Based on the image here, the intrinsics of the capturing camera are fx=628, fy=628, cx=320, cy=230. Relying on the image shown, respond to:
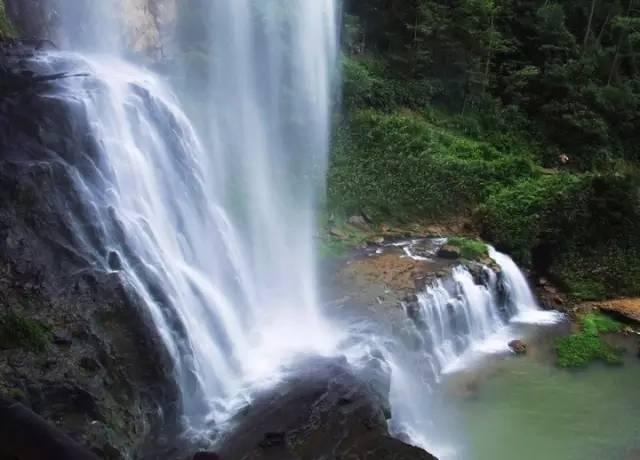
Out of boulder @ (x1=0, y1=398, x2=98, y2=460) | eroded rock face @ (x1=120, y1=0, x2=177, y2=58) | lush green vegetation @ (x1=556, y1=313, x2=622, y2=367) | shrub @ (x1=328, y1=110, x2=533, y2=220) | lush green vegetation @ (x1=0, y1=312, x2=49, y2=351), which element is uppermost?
eroded rock face @ (x1=120, y1=0, x2=177, y2=58)

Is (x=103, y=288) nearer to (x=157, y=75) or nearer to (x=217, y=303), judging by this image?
(x=217, y=303)

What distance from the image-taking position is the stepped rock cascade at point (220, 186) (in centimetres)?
870

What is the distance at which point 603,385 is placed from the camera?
1144 centimetres

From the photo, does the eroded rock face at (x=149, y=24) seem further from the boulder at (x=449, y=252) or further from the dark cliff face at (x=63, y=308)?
the boulder at (x=449, y=252)

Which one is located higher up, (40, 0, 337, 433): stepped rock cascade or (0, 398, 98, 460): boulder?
(0, 398, 98, 460): boulder

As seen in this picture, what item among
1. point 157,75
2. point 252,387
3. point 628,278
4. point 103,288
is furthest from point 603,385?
point 157,75

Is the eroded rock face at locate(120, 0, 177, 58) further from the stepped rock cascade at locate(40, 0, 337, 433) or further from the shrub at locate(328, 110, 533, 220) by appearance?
the shrub at locate(328, 110, 533, 220)

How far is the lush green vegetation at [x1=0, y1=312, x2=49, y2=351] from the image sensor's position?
6.74 metres

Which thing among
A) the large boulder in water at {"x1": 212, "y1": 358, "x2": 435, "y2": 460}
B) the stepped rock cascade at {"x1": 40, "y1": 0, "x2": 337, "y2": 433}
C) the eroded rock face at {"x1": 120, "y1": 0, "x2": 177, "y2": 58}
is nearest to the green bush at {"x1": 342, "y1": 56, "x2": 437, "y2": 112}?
the stepped rock cascade at {"x1": 40, "y1": 0, "x2": 337, "y2": 433}

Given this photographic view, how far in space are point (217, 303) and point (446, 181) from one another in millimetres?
9491

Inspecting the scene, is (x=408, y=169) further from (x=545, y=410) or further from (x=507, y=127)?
(x=545, y=410)

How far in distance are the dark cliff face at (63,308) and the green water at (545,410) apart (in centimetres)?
491

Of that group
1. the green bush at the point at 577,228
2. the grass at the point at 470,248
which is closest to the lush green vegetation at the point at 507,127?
the green bush at the point at 577,228

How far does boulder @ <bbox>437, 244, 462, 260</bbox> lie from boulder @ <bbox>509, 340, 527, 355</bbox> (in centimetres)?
238
